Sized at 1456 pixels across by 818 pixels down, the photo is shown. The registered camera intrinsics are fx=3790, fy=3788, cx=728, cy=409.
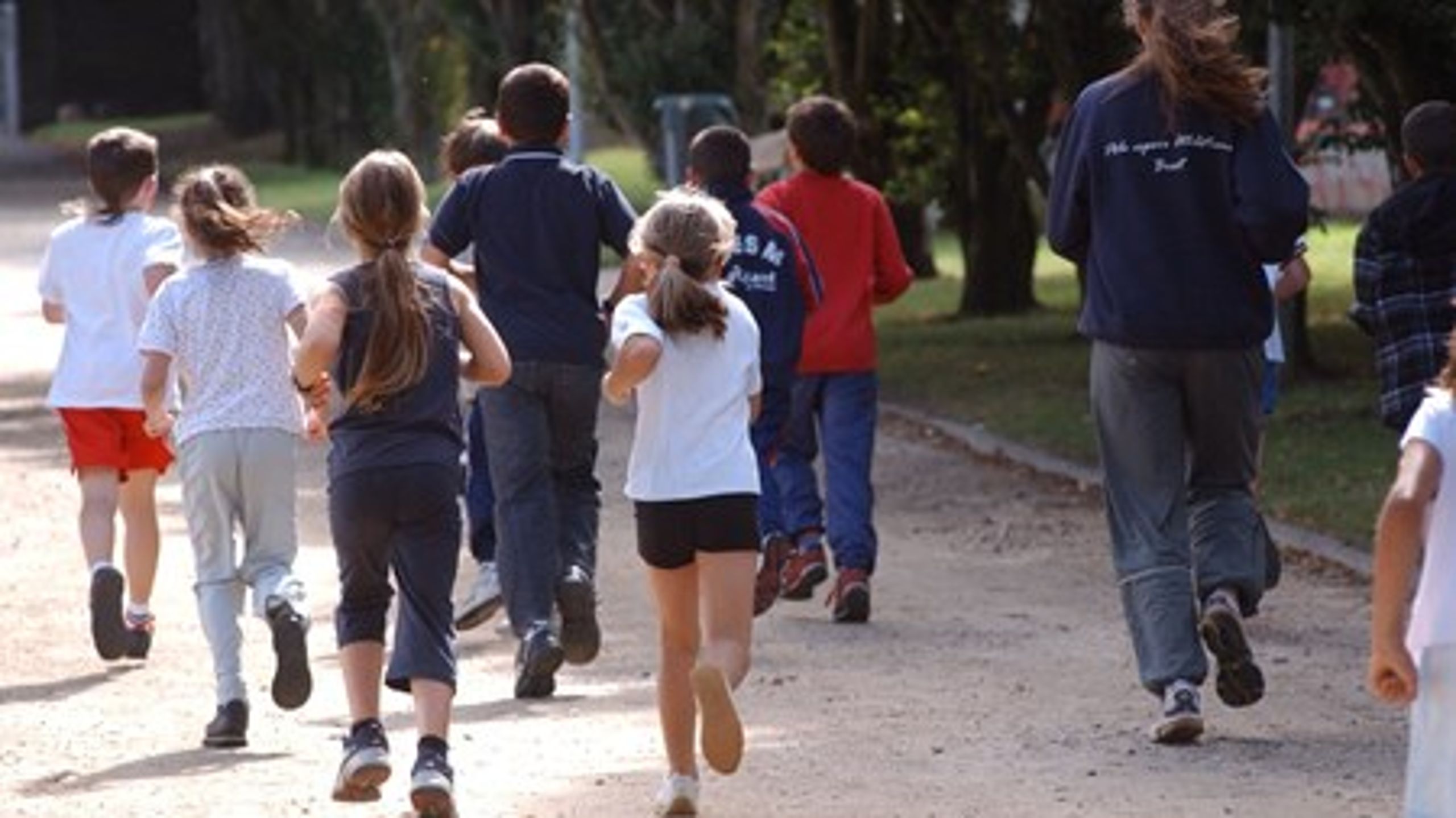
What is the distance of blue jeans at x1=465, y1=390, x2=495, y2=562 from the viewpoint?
1205 centimetres

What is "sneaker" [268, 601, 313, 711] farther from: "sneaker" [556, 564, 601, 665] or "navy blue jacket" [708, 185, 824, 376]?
"navy blue jacket" [708, 185, 824, 376]

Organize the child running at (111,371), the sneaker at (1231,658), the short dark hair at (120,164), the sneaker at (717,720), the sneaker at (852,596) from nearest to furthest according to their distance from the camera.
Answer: the sneaker at (717,720)
the sneaker at (1231,658)
the short dark hair at (120,164)
the child running at (111,371)
the sneaker at (852,596)

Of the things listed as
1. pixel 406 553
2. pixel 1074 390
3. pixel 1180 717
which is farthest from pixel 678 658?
pixel 1074 390

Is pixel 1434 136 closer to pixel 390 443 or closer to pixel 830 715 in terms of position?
pixel 830 715

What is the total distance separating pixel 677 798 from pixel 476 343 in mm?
1198

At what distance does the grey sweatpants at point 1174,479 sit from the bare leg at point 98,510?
334 centimetres

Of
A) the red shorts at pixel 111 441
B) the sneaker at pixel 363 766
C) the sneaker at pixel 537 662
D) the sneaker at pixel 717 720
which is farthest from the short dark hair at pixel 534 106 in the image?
the sneaker at pixel 717 720

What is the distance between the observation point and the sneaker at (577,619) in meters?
10.9

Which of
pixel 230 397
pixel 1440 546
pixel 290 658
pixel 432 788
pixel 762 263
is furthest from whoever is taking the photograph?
pixel 762 263

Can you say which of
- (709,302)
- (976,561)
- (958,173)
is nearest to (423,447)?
(709,302)

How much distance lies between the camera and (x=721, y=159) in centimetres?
1191

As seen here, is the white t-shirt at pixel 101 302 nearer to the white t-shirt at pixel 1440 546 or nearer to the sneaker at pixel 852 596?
the sneaker at pixel 852 596

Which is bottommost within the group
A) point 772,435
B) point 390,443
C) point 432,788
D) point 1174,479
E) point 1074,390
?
point 1074,390

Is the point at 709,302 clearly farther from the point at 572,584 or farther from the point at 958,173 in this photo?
the point at 958,173
